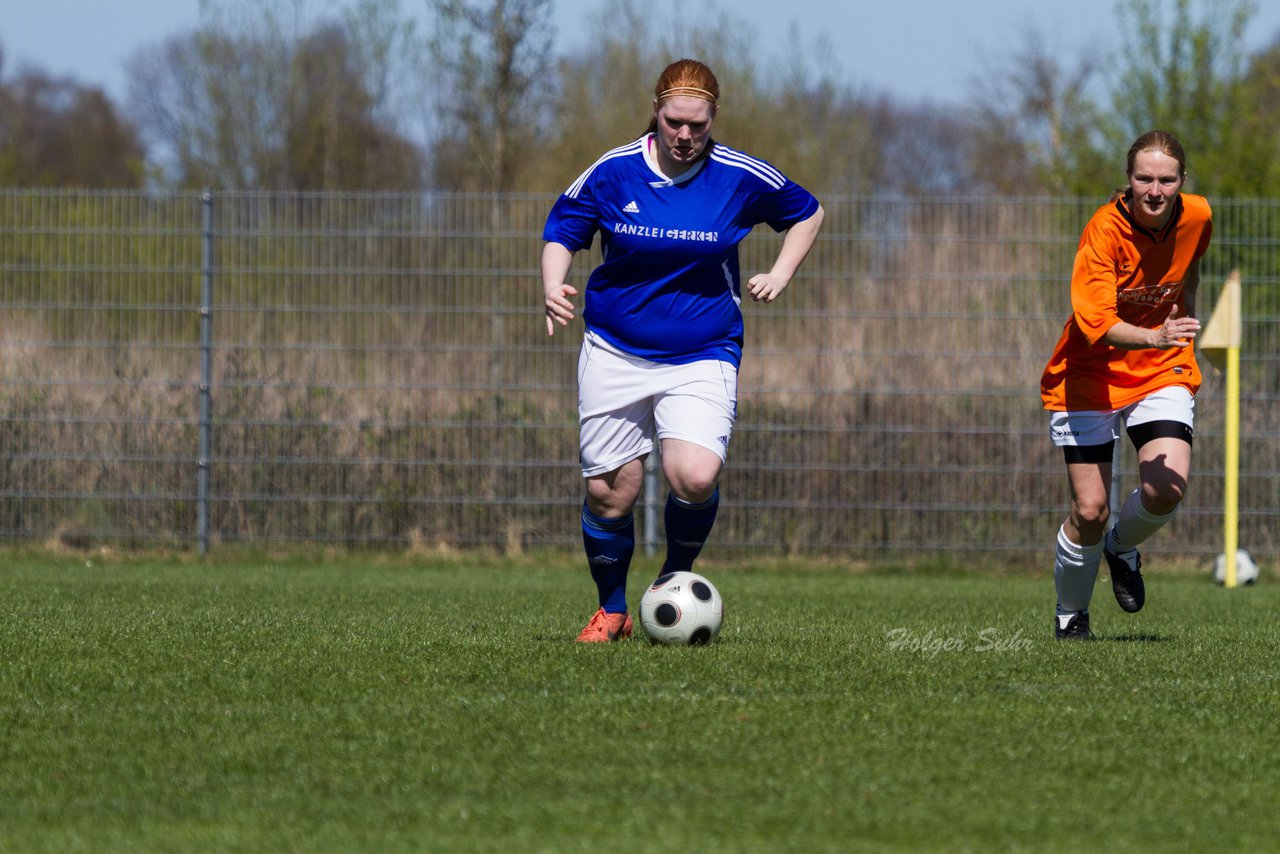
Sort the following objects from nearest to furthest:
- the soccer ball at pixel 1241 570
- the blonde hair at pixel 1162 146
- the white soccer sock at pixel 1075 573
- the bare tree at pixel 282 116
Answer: the blonde hair at pixel 1162 146, the white soccer sock at pixel 1075 573, the soccer ball at pixel 1241 570, the bare tree at pixel 282 116

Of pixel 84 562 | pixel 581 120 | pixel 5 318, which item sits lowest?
pixel 84 562

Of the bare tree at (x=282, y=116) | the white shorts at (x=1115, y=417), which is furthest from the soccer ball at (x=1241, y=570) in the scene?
the bare tree at (x=282, y=116)

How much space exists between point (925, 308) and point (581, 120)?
15662mm

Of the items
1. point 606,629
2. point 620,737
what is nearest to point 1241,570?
point 606,629

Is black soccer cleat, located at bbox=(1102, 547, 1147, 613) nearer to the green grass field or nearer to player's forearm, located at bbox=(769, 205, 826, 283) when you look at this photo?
the green grass field

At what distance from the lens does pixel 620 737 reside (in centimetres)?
413

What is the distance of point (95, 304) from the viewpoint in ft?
40.2

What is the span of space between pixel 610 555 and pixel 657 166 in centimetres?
147

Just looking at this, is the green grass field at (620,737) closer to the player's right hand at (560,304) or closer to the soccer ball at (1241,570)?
the player's right hand at (560,304)

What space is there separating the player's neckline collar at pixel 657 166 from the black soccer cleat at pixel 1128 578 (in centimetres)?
232

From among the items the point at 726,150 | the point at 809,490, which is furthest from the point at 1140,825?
the point at 809,490

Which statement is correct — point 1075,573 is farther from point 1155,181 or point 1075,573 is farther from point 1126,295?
point 1155,181

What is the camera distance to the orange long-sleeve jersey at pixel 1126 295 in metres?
6.29

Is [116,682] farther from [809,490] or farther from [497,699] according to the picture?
[809,490]
